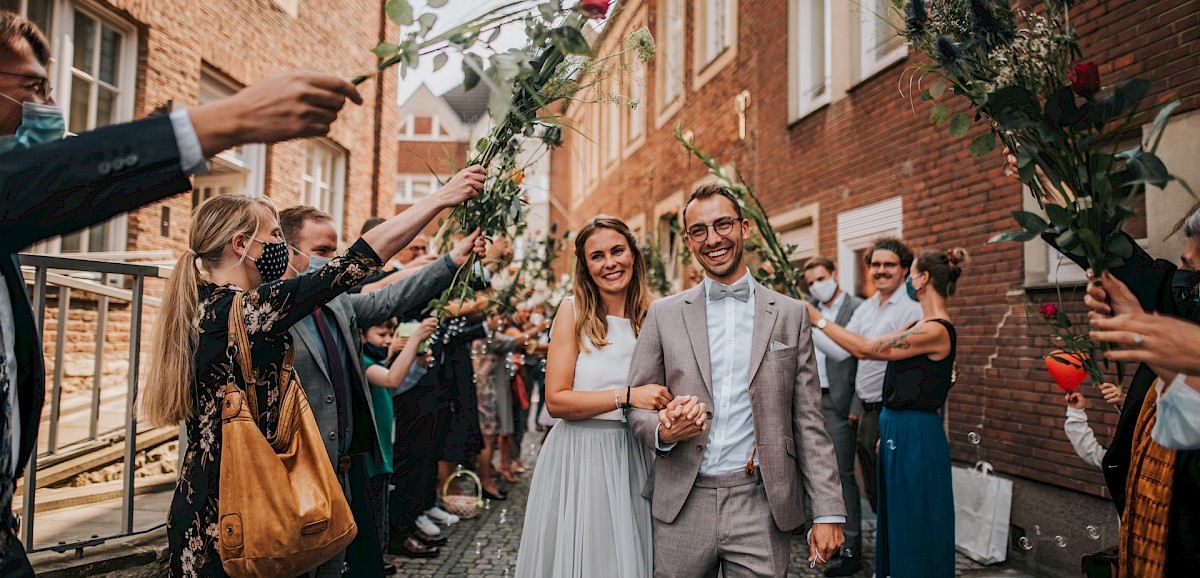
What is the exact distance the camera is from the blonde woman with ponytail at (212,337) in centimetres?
212

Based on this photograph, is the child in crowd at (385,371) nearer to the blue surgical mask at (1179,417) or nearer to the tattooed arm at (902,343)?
the tattooed arm at (902,343)

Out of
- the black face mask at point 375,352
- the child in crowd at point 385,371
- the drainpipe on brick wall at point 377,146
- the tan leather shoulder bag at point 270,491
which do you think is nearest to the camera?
the tan leather shoulder bag at point 270,491

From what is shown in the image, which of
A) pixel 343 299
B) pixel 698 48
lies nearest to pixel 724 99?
pixel 698 48

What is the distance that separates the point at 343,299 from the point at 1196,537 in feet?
10.1

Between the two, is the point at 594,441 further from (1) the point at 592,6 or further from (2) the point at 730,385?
(1) the point at 592,6

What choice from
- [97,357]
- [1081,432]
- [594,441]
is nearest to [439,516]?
[97,357]

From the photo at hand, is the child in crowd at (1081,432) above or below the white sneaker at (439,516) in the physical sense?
Answer: above

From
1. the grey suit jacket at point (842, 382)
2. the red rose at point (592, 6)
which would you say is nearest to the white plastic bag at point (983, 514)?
the grey suit jacket at point (842, 382)

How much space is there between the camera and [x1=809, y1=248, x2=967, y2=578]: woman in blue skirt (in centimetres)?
395

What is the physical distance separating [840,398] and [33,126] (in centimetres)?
528

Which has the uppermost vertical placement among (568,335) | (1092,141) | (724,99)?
(724,99)

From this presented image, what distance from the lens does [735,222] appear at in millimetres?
2781

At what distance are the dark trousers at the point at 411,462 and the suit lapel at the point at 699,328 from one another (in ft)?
11.3

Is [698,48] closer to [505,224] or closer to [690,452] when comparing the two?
[505,224]
